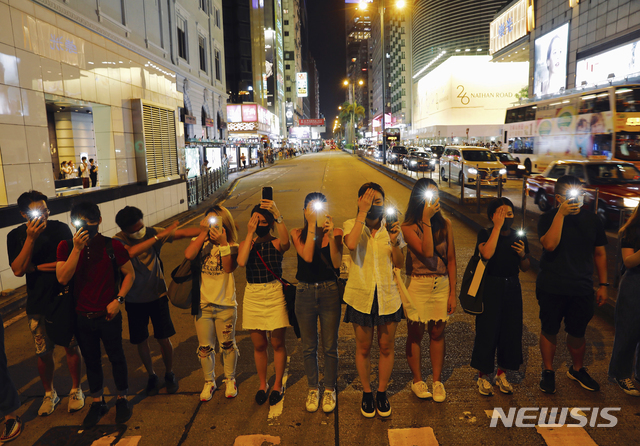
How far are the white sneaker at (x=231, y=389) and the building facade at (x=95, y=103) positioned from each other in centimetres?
526

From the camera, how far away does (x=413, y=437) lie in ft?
Result: 10.9

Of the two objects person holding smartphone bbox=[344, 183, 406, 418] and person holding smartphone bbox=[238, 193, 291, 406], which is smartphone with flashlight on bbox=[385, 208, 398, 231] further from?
person holding smartphone bbox=[238, 193, 291, 406]

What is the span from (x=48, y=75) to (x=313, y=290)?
8230mm

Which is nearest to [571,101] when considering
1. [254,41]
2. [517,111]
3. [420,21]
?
[517,111]

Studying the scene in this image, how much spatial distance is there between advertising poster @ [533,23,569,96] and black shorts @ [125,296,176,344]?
37.0m

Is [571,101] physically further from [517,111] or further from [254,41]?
[254,41]

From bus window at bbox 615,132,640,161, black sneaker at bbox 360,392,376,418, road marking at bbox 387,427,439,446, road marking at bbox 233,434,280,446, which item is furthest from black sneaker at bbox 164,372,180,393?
bus window at bbox 615,132,640,161

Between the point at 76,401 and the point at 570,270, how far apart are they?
4.62 metres

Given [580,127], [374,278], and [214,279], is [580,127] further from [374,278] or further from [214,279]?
[214,279]

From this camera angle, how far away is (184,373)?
14.6 feet

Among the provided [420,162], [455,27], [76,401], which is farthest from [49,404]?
[455,27]

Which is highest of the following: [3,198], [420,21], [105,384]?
[420,21]

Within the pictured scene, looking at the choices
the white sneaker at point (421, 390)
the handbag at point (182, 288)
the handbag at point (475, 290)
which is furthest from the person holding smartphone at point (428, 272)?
the handbag at point (182, 288)

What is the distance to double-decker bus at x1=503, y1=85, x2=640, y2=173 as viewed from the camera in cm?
1798
